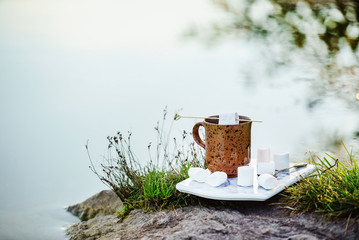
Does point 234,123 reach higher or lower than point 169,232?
higher

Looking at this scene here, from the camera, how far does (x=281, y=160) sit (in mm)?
2195

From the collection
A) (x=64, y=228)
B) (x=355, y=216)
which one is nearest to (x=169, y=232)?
(x=355, y=216)

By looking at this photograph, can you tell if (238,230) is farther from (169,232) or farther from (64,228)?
(64,228)

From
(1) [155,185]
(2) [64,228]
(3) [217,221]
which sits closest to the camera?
(3) [217,221]

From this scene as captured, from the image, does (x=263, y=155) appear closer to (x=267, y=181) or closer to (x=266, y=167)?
(x=266, y=167)

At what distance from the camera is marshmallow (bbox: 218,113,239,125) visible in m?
2.06

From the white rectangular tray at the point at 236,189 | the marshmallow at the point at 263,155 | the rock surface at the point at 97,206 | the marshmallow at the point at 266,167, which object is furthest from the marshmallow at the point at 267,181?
the rock surface at the point at 97,206

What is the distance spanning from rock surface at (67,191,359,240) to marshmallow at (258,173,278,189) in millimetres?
114

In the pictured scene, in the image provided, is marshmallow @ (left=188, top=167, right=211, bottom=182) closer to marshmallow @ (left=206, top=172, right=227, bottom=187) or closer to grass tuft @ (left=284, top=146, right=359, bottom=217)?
marshmallow @ (left=206, top=172, right=227, bottom=187)

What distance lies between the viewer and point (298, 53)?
10.9 ft

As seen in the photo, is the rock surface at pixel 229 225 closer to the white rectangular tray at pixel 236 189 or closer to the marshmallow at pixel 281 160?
the white rectangular tray at pixel 236 189

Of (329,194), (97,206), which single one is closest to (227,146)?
(329,194)

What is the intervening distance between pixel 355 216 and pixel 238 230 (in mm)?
488

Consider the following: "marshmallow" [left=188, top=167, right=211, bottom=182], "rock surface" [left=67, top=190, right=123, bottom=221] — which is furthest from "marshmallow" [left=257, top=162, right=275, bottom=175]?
"rock surface" [left=67, top=190, right=123, bottom=221]
